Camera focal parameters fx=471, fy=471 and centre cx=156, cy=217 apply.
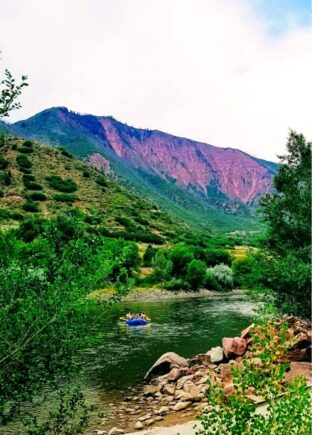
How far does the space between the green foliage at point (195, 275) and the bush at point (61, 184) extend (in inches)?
1469

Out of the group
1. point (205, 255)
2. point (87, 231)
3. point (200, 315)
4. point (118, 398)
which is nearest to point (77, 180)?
point (205, 255)

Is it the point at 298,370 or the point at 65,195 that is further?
the point at 65,195

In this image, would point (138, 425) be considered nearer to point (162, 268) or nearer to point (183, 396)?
point (183, 396)

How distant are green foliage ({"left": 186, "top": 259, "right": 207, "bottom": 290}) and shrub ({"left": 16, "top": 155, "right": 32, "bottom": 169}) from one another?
155ft

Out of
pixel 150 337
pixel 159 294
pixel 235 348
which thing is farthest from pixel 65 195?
pixel 235 348

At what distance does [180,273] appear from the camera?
7362 centimetres

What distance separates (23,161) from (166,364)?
276ft

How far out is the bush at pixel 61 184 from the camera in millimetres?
97044

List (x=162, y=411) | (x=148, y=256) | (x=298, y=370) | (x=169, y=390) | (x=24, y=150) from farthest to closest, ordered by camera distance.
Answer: (x=24, y=150) → (x=148, y=256) → (x=169, y=390) → (x=298, y=370) → (x=162, y=411)

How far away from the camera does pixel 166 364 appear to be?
24641 mm

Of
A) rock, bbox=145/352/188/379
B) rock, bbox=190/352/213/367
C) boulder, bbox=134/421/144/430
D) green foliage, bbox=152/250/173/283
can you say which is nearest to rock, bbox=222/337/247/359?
rock, bbox=190/352/213/367

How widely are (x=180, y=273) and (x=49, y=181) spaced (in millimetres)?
40040

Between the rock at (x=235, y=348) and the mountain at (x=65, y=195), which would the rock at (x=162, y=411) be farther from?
the mountain at (x=65, y=195)

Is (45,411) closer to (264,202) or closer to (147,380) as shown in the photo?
(147,380)
